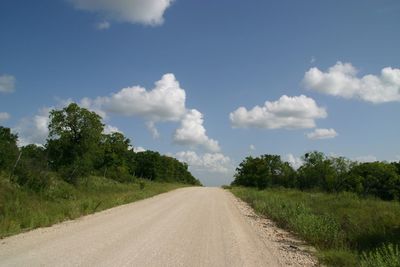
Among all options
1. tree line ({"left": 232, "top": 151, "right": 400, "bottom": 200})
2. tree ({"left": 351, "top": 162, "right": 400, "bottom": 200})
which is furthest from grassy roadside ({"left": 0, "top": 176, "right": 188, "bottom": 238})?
tree ({"left": 351, "top": 162, "right": 400, "bottom": 200})

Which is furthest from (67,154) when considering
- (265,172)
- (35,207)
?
(265,172)

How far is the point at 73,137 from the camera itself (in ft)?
110

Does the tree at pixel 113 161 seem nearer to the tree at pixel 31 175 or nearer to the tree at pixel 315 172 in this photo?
the tree at pixel 31 175

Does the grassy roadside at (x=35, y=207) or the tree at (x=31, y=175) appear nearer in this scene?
the grassy roadside at (x=35, y=207)

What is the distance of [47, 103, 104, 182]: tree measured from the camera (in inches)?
1284

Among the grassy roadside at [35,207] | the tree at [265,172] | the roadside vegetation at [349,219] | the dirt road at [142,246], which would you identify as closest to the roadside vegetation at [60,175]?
the grassy roadside at [35,207]

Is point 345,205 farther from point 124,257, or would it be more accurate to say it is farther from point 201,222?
point 124,257

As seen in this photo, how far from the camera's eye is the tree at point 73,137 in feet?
107

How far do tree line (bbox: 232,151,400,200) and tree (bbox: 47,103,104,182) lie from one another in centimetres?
4048

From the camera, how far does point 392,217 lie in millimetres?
13992

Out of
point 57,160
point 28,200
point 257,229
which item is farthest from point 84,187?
point 257,229

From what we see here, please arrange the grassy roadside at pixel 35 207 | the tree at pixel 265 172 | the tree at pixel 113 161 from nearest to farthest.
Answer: the grassy roadside at pixel 35 207 → the tree at pixel 113 161 → the tree at pixel 265 172

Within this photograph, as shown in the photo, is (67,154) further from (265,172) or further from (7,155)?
(265,172)

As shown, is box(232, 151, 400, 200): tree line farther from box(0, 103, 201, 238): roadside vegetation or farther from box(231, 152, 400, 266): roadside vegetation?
box(0, 103, 201, 238): roadside vegetation
